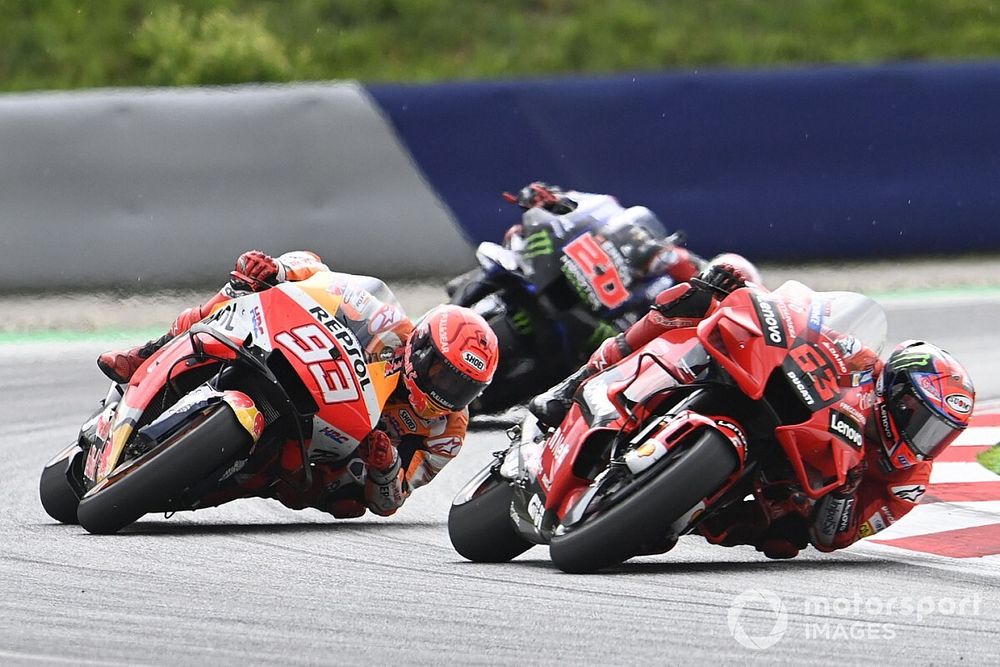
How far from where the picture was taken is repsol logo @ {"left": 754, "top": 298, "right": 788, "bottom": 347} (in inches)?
213

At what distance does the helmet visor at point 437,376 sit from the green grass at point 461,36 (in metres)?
10.8

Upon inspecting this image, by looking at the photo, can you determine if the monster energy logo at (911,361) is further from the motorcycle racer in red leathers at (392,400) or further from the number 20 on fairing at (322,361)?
the number 20 on fairing at (322,361)

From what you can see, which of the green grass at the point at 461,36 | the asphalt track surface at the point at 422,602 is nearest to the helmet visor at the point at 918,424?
the asphalt track surface at the point at 422,602

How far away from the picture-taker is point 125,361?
22.2 feet

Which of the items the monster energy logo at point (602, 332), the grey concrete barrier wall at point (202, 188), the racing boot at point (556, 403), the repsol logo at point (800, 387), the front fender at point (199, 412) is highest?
the repsol logo at point (800, 387)

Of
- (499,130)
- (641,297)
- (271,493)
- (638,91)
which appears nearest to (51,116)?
(499,130)

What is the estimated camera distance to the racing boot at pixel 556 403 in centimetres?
598

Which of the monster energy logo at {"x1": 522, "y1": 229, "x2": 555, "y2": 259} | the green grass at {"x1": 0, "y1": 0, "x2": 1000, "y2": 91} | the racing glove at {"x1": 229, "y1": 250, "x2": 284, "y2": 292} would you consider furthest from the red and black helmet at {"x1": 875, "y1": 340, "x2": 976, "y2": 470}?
the green grass at {"x1": 0, "y1": 0, "x2": 1000, "y2": 91}

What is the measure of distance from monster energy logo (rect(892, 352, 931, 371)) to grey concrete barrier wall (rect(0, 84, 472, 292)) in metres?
7.75

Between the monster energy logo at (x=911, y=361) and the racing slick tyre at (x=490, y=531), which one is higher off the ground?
the monster energy logo at (x=911, y=361)

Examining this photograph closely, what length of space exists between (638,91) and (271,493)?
26.1 ft

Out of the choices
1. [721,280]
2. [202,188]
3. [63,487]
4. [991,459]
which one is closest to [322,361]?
[63,487]

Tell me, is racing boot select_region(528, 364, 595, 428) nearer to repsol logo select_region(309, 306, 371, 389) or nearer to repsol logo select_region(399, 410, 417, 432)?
repsol logo select_region(309, 306, 371, 389)

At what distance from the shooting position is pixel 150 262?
12.7 meters
